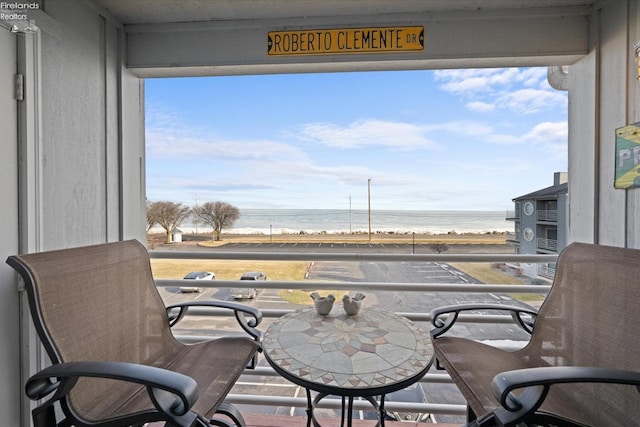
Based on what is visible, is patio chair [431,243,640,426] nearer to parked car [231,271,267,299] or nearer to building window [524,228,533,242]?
building window [524,228,533,242]

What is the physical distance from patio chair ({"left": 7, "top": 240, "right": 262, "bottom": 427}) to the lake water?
103 cm

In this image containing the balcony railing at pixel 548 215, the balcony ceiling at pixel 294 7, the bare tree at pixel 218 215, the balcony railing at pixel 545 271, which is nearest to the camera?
the balcony ceiling at pixel 294 7

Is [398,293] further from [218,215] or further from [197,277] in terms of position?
[218,215]

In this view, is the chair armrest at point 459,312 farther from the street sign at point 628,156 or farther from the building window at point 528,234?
the street sign at point 628,156

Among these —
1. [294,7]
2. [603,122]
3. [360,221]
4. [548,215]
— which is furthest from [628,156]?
[294,7]

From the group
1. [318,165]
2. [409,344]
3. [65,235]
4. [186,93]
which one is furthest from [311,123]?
[409,344]

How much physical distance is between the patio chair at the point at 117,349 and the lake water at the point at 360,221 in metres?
1.03

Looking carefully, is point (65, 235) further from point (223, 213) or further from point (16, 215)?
point (223, 213)

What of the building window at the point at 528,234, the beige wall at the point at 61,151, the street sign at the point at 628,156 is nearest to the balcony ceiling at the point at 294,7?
the beige wall at the point at 61,151

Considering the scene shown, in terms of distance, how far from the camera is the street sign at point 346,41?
5.51 ft

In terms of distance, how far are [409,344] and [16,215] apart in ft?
5.80

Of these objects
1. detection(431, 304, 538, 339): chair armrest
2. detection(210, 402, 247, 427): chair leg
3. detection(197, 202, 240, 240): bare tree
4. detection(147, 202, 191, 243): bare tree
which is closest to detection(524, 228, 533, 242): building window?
Result: detection(431, 304, 538, 339): chair armrest

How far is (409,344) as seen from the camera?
1115mm

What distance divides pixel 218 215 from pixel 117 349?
1495 mm
